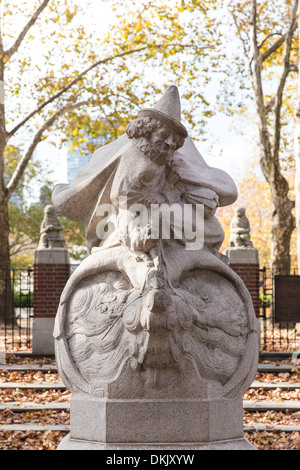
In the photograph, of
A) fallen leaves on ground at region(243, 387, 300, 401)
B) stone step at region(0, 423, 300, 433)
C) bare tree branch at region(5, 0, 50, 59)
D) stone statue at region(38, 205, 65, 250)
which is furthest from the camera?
bare tree branch at region(5, 0, 50, 59)

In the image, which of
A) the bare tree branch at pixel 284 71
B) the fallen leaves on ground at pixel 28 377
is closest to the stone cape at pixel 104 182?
the fallen leaves on ground at pixel 28 377

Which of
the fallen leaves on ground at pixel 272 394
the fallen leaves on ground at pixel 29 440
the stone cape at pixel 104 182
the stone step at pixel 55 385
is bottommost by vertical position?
the fallen leaves on ground at pixel 272 394

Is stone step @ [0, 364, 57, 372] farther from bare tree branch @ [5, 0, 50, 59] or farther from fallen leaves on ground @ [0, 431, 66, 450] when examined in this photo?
bare tree branch @ [5, 0, 50, 59]

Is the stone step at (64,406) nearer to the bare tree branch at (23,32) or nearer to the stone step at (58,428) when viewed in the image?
the stone step at (58,428)

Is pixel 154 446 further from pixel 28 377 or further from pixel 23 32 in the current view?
pixel 23 32

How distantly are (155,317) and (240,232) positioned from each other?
8723 millimetres

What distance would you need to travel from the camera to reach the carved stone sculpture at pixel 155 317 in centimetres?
356

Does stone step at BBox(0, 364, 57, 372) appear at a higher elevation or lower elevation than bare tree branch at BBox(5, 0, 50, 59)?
lower

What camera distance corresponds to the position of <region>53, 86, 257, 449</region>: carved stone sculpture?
3.56 meters

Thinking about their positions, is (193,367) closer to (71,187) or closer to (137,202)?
(137,202)

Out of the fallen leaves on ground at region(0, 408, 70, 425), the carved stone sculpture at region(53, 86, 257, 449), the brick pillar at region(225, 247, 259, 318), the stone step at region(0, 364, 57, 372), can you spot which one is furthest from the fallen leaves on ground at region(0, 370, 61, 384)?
the carved stone sculpture at region(53, 86, 257, 449)

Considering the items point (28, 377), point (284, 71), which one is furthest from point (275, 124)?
point (28, 377)

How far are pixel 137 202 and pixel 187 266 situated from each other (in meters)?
0.52
